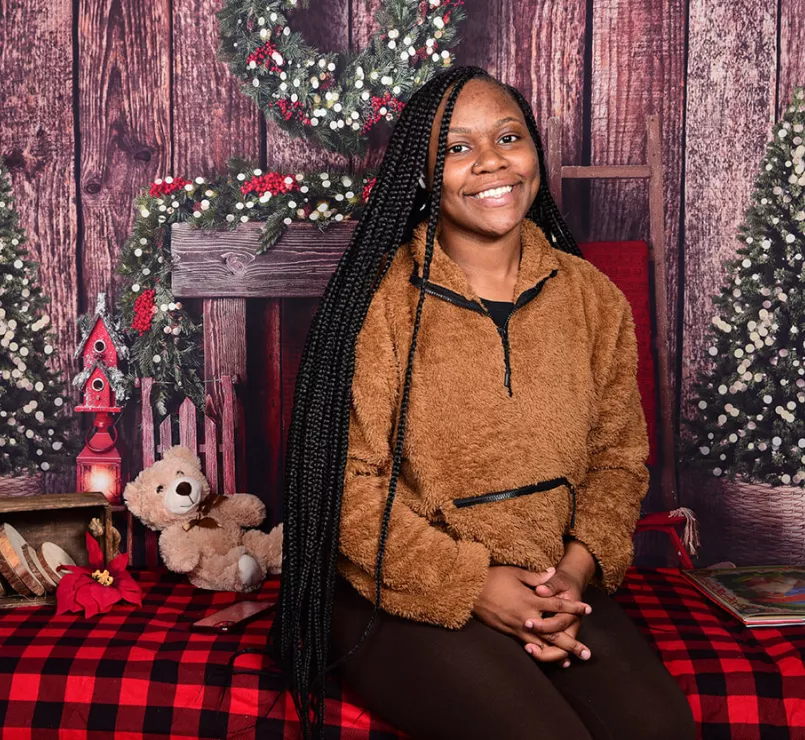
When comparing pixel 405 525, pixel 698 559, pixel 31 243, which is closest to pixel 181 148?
pixel 31 243

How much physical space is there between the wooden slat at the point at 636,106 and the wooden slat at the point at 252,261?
0.82 m

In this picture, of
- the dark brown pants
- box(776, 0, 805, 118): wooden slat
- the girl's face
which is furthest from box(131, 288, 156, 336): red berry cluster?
box(776, 0, 805, 118): wooden slat

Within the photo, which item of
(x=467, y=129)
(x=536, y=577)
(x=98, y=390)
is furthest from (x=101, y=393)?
→ (x=536, y=577)

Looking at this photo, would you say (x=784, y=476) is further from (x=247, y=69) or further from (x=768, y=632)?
(x=247, y=69)

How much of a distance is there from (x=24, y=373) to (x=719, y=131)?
7.46 feet

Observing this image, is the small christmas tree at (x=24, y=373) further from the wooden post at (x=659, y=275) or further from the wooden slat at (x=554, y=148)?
the wooden post at (x=659, y=275)

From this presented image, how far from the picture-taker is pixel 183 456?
2793 mm

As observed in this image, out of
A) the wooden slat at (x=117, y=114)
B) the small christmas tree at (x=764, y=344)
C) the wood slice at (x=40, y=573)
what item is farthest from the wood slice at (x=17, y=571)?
the small christmas tree at (x=764, y=344)

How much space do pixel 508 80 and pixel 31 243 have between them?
1.55 metres

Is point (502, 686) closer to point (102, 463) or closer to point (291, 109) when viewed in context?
point (102, 463)

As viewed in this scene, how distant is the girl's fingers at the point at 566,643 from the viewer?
5.81 ft

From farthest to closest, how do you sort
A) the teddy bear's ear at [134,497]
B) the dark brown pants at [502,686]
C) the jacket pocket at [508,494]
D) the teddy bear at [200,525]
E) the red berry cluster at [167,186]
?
the red berry cluster at [167,186]
the teddy bear's ear at [134,497]
the teddy bear at [200,525]
the jacket pocket at [508,494]
the dark brown pants at [502,686]

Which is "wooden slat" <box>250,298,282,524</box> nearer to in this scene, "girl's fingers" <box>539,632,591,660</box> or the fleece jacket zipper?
the fleece jacket zipper

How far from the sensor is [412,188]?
1.96 m
